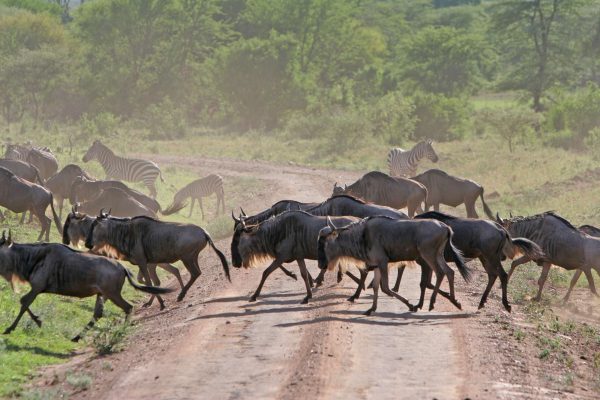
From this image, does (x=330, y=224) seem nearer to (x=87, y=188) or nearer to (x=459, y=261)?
(x=459, y=261)

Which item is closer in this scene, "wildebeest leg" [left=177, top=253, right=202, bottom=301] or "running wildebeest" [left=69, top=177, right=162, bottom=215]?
"wildebeest leg" [left=177, top=253, right=202, bottom=301]

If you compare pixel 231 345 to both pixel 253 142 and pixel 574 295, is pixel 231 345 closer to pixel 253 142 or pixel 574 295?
pixel 574 295

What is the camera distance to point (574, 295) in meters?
18.1

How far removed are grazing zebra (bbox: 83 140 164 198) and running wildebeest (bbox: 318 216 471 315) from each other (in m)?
15.6

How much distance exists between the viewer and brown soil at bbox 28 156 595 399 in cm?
1031

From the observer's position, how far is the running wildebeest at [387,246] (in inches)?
548

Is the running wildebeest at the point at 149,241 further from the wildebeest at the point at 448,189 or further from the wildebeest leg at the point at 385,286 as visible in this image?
the wildebeest at the point at 448,189

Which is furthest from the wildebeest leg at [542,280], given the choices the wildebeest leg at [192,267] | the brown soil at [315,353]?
the wildebeest leg at [192,267]

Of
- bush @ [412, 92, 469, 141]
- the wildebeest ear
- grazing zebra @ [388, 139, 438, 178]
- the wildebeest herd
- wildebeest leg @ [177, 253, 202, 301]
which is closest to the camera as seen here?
the wildebeest herd

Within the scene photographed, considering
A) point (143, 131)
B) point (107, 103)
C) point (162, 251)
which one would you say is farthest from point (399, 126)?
point (162, 251)

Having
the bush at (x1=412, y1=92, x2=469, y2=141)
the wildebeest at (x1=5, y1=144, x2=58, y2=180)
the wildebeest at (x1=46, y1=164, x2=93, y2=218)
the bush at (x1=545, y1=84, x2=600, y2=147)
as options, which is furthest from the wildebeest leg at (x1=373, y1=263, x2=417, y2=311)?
the bush at (x1=412, y1=92, x2=469, y2=141)

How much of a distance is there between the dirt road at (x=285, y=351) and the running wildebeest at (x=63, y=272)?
2.52 feet

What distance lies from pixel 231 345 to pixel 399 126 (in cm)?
3558

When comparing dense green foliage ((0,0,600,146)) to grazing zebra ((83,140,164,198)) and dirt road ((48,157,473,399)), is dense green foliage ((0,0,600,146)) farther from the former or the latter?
dirt road ((48,157,473,399))
